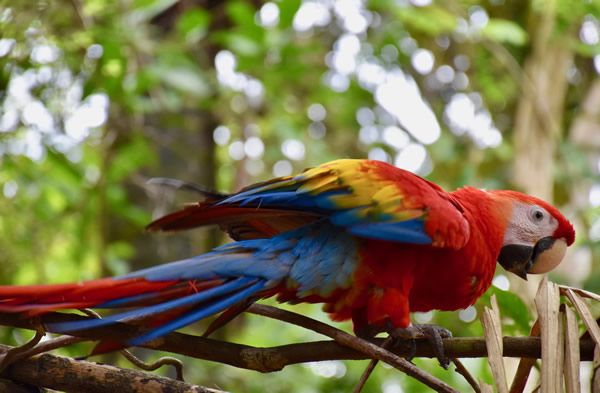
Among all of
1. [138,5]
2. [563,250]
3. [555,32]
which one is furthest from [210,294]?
[555,32]

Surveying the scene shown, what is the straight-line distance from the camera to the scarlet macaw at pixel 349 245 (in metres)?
1.01

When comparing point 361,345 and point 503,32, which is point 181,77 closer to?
point 503,32

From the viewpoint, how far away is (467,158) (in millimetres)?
2969

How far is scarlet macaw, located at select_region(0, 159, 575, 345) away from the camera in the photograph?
1.01m

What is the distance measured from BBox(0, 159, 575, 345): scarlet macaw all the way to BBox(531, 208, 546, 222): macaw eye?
0.09 feet

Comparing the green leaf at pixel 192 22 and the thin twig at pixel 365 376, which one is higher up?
the green leaf at pixel 192 22

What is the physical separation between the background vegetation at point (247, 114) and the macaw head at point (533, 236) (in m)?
0.13

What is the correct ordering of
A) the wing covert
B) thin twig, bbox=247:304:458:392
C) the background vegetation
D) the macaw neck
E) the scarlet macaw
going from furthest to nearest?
the background vegetation, the macaw neck, the wing covert, the scarlet macaw, thin twig, bbox=247:304:458:392

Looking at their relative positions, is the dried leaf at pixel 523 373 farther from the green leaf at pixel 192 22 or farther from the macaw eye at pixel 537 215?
the green leaf at pixel 192 22

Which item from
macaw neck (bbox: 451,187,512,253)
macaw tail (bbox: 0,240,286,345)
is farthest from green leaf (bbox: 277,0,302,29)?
macaw tail (bbox: 0,240,286,345)

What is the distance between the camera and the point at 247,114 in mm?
2695

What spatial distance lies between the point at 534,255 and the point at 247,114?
4.92 feet

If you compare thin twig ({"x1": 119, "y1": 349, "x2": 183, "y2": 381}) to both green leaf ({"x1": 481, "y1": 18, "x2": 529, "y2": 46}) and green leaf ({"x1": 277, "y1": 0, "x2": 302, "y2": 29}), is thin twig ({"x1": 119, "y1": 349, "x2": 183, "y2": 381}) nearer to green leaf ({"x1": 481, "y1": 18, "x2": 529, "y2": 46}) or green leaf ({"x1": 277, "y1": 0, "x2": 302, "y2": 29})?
green leaf ({"x1": 277, "y1": 0, "x2": 302, "y2": 29})

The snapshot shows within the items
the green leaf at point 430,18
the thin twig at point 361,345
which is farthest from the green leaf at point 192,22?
the thin twig at point 361,345
